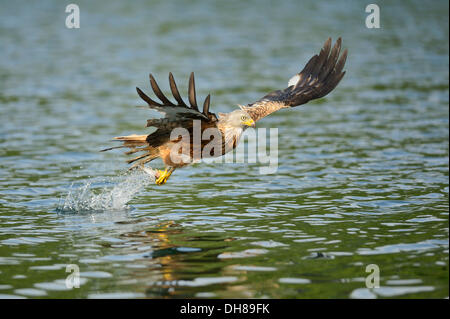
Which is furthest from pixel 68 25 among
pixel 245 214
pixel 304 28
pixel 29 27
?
pixel 245 214

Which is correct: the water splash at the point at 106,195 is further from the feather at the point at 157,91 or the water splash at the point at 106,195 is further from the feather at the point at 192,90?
the feather at the point at 192,90

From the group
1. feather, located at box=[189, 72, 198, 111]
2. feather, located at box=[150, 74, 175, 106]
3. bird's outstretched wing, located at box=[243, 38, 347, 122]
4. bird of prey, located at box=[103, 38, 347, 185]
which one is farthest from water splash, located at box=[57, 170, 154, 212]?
feather, located at box=[189, 72, 198, 111]

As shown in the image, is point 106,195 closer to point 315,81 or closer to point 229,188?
point 229,188

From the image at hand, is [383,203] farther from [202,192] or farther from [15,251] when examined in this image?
[15,251]

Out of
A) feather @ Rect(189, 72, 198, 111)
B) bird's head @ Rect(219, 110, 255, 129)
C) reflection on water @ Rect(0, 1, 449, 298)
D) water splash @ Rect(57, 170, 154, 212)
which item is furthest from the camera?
water splash @ Rect(57, 170, 154, 212)

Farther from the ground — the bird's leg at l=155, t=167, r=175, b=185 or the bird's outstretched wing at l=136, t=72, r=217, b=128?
the bird's outstretched wing at l=136, t=72, r=217, b=128

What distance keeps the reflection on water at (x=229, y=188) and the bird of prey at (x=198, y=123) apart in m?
0.88

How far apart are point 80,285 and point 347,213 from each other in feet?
13.3

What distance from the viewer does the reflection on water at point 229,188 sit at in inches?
287

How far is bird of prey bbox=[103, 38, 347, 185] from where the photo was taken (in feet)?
27.0

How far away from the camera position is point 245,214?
9.70 metres

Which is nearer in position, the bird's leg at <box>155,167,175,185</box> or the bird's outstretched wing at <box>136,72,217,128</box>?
the bird's outstretched wing at <box>136,72,217,128</box>

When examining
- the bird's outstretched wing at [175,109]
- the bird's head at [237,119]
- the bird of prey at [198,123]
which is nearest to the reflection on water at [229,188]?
the bird of prey at [198,123]

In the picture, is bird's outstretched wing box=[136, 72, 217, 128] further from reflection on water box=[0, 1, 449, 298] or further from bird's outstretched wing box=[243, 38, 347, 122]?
bird's outstretched wing box=[243, 38, 347, 122]
